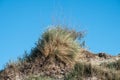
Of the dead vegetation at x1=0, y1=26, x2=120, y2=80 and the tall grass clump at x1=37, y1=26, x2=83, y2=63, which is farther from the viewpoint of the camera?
the tall grass clump at x1=37, y1=26, x2=83, y2=63

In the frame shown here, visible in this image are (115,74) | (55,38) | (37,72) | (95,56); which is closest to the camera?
(115,74)

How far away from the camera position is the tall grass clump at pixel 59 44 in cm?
1570

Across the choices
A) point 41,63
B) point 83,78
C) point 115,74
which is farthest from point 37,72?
point 115,74

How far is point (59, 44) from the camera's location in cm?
1603

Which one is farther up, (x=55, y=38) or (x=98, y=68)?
(x=55, y=38)

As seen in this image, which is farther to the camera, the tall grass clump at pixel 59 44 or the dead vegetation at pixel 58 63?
the tall grass clump at pixel 59 44

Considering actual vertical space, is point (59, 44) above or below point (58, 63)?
above

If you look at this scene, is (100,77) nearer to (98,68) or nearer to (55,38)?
(98,68)

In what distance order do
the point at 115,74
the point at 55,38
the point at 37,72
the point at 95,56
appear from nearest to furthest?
the point at 115,74 < the point at 37,72 < the point at 55,38 < the point at 95,56

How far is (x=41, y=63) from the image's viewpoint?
1554cm

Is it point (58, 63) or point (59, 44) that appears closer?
point (58, 63)

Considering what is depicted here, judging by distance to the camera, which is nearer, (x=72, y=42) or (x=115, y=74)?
(x=115, y=74)

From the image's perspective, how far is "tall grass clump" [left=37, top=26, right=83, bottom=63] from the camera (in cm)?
1570

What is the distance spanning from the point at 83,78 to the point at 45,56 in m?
2.04
